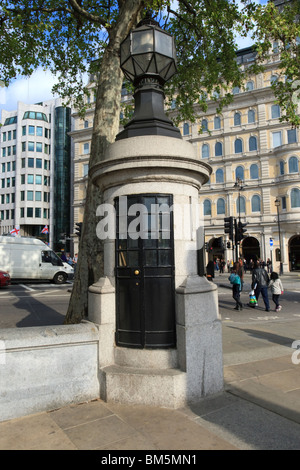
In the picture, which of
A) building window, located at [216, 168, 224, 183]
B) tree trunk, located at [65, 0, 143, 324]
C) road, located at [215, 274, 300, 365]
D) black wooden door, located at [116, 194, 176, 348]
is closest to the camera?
black wooden door, located at [116, 194, 176, 348]

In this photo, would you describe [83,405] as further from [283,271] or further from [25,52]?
[283,271]

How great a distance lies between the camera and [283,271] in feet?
122

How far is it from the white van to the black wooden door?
18.2 meters

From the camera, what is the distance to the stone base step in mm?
3594

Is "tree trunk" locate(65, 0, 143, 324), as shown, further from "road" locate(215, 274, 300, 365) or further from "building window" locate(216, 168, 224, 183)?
"building window" locate(216, 168, 224, 183)

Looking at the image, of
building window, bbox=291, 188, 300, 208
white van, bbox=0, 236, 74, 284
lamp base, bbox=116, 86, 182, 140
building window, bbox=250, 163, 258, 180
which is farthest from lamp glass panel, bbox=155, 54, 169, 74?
building window, bbox=250, 163, 258, 180

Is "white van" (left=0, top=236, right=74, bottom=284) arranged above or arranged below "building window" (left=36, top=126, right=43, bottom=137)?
below

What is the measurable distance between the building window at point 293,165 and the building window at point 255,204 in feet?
16.3

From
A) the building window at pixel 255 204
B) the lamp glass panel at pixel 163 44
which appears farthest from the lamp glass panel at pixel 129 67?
the building window at pixel 255 204

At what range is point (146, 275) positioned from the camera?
13.0 feet

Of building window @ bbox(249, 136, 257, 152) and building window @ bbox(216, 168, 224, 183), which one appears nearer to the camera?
building window @ bbox(249, 136, 257, 152)

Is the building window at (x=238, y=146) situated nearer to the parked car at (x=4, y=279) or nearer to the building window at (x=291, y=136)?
the building window at (x=291, y=136)
